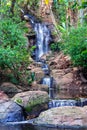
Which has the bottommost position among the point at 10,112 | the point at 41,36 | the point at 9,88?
the point at 9,88

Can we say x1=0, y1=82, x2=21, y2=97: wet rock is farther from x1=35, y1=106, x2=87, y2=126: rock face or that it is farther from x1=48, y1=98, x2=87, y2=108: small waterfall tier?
x1=35, y1=106, x2=87, y2=126: rock face

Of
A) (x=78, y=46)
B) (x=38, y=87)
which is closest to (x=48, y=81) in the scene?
(x=38, y=87)

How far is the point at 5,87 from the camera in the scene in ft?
57.6

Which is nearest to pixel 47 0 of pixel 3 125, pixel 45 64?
pixel 45 64

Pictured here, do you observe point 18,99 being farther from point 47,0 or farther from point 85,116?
point 47,0

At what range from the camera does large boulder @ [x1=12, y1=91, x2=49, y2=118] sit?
1208 centimetres

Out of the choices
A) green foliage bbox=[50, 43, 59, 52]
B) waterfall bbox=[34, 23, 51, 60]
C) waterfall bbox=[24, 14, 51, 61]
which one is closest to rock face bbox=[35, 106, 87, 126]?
waterfall bbox=[24, 14, 51, 61]

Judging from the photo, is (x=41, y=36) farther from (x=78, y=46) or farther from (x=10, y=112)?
(x=10, y=112)

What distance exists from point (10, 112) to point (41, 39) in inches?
644

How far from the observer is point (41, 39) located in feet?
A: 90.1

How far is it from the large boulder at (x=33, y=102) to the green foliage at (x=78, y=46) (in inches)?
292

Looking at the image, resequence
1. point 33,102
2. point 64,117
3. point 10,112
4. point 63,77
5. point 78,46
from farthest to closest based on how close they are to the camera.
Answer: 1. point 63,77
2. point 78,46
3. point 33,102
4. point 10,112
5. point 64,117

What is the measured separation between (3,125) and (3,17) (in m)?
12.3

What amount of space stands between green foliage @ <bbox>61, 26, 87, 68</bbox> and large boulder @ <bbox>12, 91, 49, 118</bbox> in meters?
7.42
